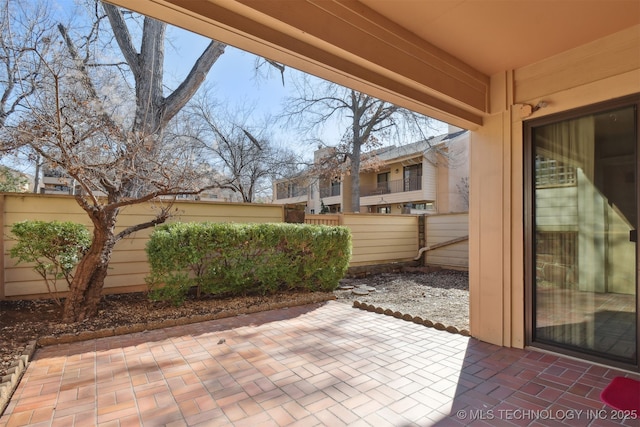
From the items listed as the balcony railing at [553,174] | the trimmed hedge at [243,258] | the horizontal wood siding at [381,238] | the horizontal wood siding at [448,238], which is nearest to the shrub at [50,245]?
the trimmed hedge at [243,258]

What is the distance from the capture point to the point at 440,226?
27.2ft

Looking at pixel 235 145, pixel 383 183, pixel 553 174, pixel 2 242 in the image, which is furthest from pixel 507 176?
pixel 383 183

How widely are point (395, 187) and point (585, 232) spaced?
14830 millimetres

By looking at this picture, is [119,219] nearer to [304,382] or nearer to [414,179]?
[304,382]

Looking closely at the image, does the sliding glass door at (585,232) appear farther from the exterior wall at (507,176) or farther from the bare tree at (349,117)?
the bare tree at (349,117)

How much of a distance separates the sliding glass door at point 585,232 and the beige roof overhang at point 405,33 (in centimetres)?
71

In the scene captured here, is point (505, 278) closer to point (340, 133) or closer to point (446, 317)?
point (446, 317)

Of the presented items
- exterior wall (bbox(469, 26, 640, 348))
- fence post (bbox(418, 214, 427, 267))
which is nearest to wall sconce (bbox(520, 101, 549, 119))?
exterior wall (bbox(469, 26, 640, 348))

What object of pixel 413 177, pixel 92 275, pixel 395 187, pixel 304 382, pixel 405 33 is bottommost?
pixel 304 382

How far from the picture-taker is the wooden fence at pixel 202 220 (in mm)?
4074

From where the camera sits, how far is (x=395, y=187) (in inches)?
684

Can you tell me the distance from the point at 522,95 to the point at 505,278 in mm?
1791

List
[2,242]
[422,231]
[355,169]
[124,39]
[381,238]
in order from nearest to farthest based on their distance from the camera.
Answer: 1. [2,242]
2. [124,39]
3. [381,238]
4. [422,231]
5. [355,169]

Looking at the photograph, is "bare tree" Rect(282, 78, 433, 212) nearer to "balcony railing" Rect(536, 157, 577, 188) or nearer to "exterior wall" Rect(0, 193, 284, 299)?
"exterior wall" Rect(0, 193, 284, 299)
